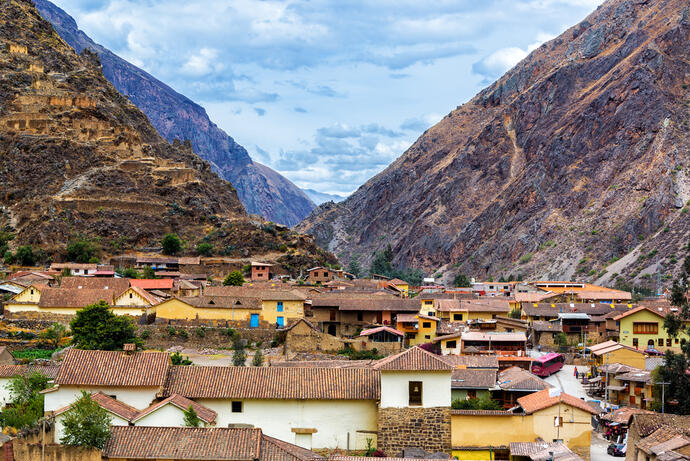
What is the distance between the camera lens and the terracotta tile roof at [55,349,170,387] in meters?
32.0

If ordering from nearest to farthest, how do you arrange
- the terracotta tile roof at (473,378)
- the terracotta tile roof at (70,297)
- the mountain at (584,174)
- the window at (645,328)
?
the terracotta tile roof at (473,378) → the terracotta tile roof at (70,297) → the window at (645,328) → the mountain at (584,174)

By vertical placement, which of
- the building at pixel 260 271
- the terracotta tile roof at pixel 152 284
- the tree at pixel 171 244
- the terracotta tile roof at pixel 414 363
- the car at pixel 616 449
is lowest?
the car at pixel 616 449

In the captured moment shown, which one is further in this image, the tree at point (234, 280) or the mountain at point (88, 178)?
the mountain at point (88, 178)

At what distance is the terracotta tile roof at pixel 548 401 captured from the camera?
3334 cm

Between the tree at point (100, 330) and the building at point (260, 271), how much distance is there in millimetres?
33401

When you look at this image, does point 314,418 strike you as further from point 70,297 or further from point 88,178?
point 88,178

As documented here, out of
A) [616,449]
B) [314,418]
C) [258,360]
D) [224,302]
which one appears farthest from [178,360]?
[616,449]

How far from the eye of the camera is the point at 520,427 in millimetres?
33125

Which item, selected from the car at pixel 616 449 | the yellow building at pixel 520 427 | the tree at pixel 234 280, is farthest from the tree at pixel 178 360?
the tree at pixel 234 280

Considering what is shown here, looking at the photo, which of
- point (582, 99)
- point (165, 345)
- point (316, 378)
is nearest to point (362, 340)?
point (165, 345)

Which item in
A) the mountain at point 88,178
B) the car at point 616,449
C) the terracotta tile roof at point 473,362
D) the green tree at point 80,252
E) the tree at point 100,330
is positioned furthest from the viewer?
the mountain at point 88,178

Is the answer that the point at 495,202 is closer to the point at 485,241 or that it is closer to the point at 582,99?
the point at 485,241

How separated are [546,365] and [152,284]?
116 ft

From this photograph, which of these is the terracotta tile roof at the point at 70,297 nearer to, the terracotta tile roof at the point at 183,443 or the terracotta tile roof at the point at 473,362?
the terracotta tile roof at the point at 473,362
